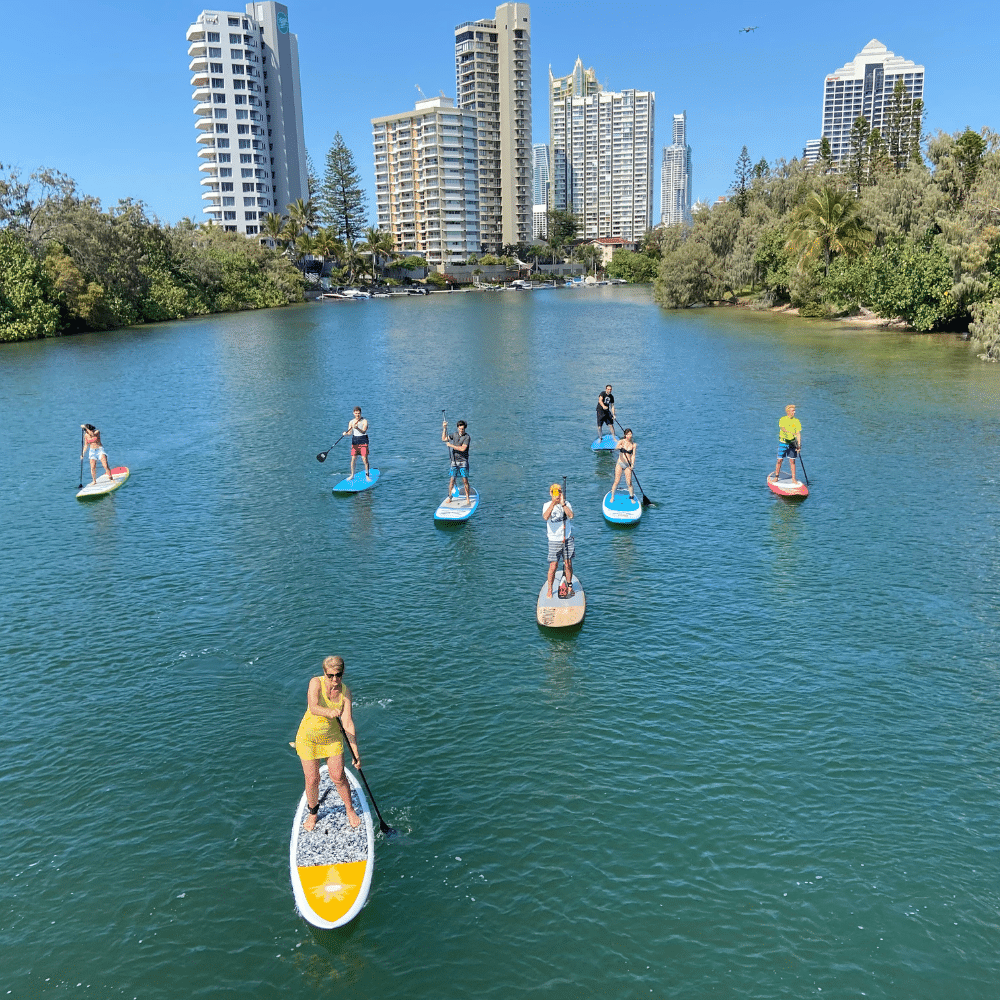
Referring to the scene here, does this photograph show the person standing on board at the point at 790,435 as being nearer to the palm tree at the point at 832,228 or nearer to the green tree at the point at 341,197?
the palm tree at the point at 832,228

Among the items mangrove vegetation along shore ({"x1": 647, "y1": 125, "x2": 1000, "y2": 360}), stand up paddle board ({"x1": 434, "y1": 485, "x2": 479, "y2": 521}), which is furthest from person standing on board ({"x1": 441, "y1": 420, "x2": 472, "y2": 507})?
mangrove vegetation along shore ({"x1": 647, "y1": 125, "x2": 1000, "y2": 360})

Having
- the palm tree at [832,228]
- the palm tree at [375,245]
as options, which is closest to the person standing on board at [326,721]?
the palm tree at [832,228]

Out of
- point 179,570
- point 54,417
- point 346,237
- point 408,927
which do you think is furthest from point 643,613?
point 346,237

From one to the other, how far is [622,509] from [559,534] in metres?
7.72

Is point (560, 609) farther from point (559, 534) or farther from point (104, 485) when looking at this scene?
point (104, 485)

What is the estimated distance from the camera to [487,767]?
14211mm

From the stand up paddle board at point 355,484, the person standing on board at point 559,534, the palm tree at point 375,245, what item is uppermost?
the palm tree at point 375,245

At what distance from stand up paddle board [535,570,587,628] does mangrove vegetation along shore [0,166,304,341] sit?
7945 centimetres

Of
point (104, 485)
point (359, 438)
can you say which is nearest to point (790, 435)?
point (359, 438)

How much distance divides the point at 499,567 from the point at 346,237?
182191mm

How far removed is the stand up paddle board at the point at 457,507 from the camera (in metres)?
26.2

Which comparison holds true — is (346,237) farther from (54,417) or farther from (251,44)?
(54,417)

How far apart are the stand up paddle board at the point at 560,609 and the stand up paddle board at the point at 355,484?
1203 cm

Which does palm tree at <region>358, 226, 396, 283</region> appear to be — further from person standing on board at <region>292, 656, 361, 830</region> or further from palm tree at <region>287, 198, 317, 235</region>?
person standing on board at <region>292, 656, 361, 830</region>
